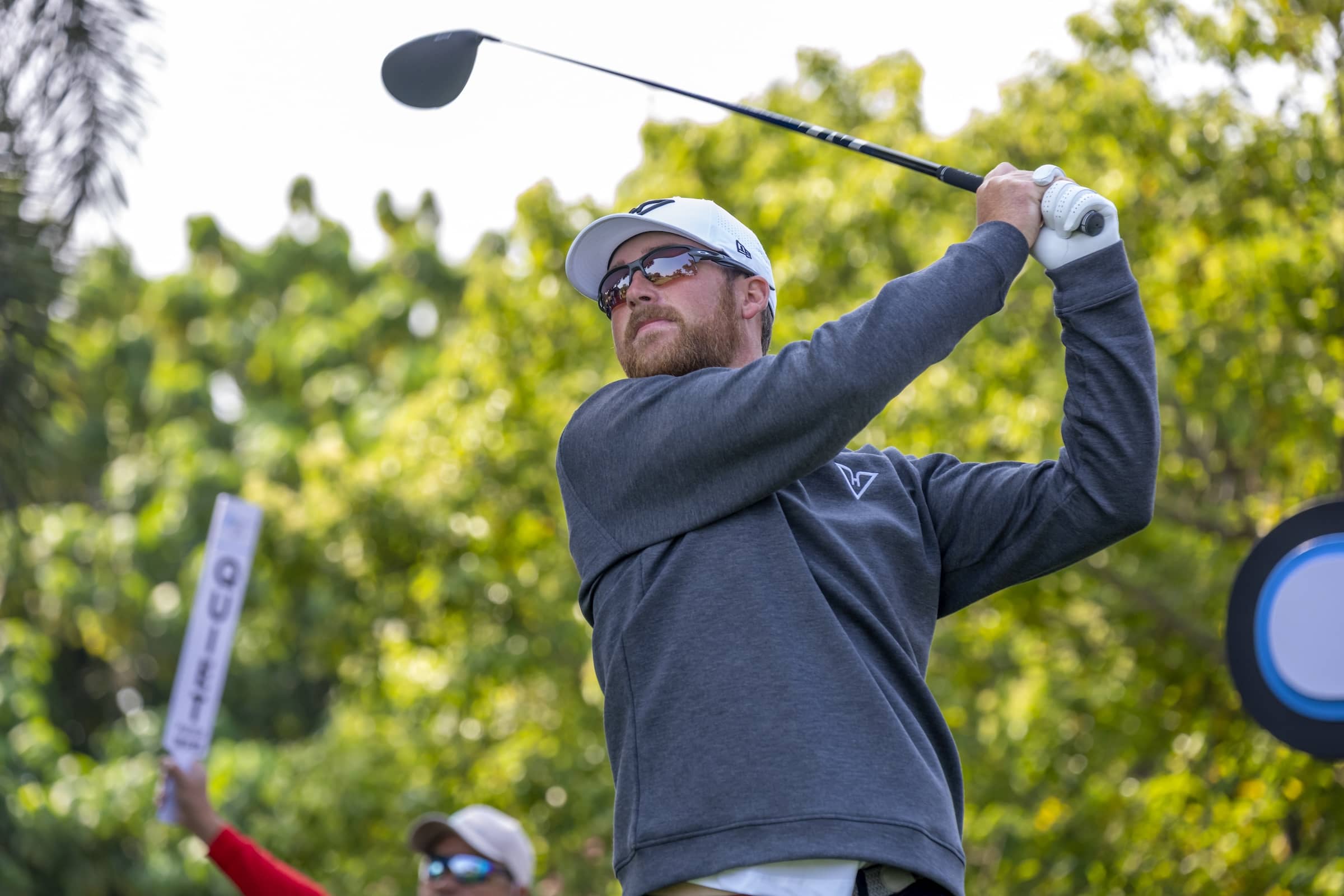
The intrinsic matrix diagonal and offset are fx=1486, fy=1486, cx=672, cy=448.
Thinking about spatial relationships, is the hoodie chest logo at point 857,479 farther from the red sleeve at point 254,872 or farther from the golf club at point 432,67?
the red sleeve at point 254,872

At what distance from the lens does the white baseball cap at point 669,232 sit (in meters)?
2.33

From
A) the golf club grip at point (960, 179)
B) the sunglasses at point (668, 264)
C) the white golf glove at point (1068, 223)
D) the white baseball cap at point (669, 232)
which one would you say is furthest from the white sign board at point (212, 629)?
the white golf glove at point (1068, 223)

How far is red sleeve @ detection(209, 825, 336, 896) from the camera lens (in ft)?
13.2

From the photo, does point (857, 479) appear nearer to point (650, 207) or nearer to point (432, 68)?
point (650, 207)

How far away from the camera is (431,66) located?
2887 millimetres

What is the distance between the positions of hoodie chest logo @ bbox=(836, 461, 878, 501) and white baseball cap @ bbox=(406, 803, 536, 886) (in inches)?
112

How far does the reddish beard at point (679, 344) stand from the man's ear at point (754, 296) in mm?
46

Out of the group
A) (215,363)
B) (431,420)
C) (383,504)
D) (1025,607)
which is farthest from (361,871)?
(215,363)

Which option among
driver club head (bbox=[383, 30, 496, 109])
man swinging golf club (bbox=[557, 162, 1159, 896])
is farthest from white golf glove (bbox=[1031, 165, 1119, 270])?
driver club head (bbox=[383, 30, 496, 109])

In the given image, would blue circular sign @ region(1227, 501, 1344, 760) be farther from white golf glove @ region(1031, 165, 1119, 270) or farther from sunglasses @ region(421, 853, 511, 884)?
sunglasses @ region(421, 853, 511, 884)

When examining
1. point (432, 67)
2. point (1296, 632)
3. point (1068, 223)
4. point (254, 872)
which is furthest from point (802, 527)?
point (254, 872)

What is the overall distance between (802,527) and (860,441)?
6.46m

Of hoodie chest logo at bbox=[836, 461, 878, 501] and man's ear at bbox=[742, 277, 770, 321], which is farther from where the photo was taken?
man's ear at bbox=[742, 277, 770, 321]

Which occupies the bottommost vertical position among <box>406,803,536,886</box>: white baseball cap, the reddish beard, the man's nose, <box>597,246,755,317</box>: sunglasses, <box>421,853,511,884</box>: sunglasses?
<box>421,853,511,884</box>: sunglasses
